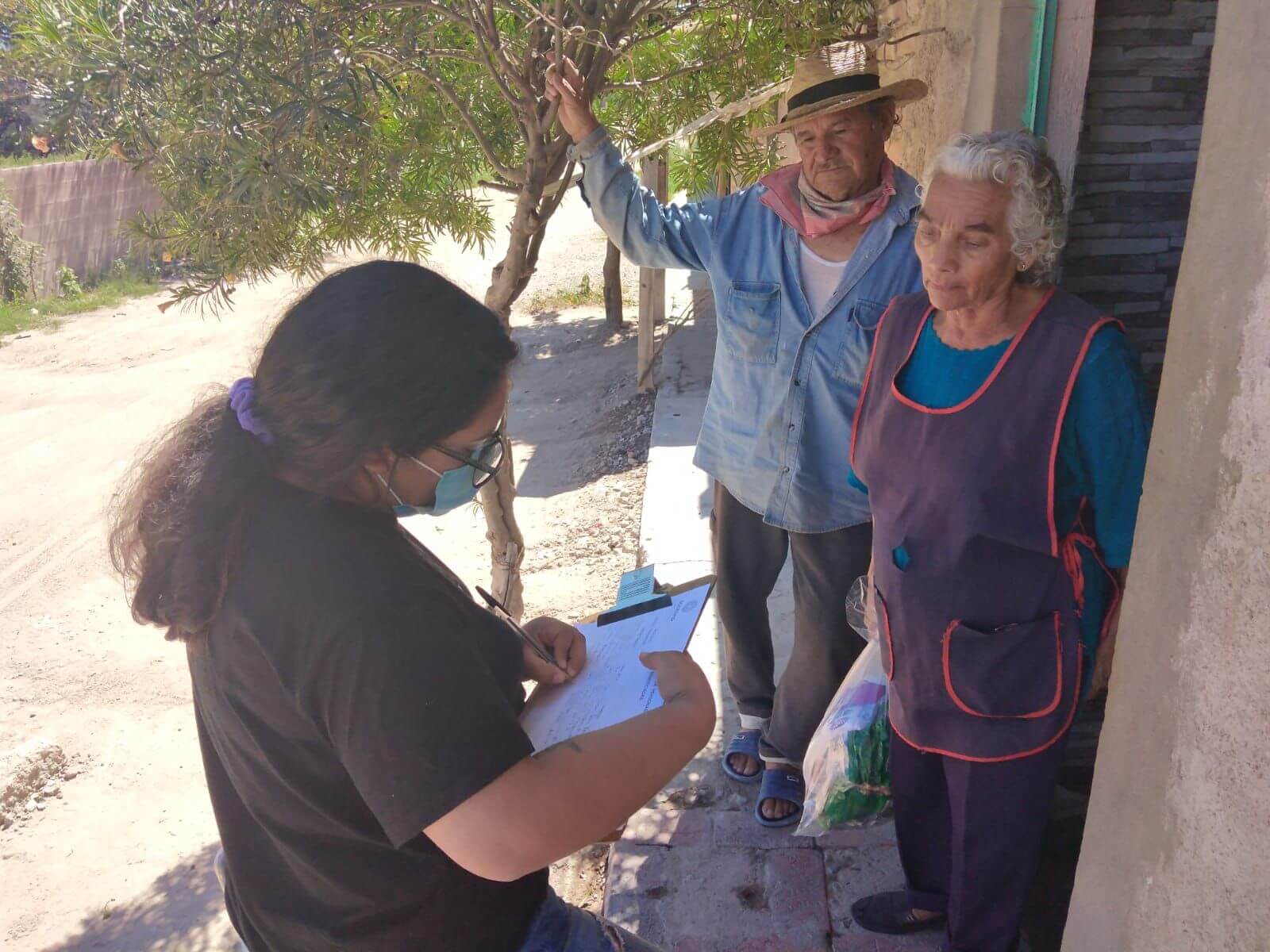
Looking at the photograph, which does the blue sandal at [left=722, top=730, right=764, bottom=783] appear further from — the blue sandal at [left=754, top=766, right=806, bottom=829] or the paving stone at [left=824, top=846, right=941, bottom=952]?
the paving stone at [left=824, top=846, right=941, bottom=952]

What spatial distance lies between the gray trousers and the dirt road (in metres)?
0.79

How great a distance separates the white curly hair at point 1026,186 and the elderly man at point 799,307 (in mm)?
547

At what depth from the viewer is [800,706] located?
3098 millimetres

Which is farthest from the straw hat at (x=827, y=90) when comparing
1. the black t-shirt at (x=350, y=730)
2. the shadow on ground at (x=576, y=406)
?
the shadow on ground at (x=576, y=406)

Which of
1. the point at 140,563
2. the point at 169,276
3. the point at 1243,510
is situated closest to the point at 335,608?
the point at 140,563

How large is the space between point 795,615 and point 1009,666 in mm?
1050

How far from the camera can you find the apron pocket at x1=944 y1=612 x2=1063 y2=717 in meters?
2.11

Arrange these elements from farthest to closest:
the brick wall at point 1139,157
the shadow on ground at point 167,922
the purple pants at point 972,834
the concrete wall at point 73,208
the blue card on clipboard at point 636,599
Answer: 1. the concrete wall at point 73,208
2. the shadow on ground at point 167,922
3. the brick wall at point 1139,157
4. the purple pants at point 972,834
5. the blue card on clipboard at point 636,599

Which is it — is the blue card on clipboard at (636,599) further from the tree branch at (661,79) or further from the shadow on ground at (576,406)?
the shadow on ground at (576,406)

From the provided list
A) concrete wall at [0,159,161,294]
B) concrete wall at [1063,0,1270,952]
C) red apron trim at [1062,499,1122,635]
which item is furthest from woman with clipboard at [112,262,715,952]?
concrete wall at [0,159,161,294]

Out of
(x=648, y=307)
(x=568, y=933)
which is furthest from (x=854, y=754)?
(x=648, y=307)

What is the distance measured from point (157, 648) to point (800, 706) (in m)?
3.86

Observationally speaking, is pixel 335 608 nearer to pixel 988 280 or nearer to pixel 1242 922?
pixel 1242 922

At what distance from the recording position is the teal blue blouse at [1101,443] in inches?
77.5
